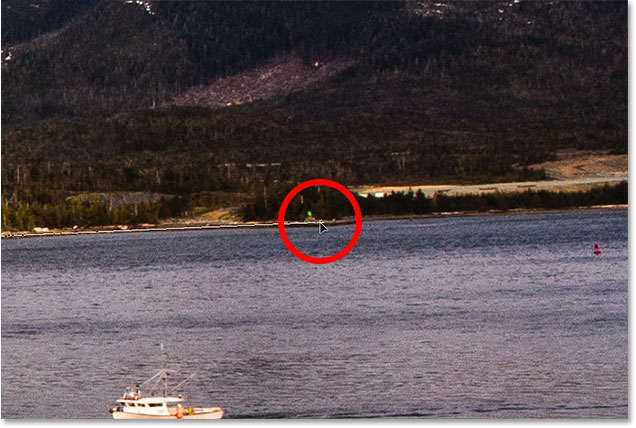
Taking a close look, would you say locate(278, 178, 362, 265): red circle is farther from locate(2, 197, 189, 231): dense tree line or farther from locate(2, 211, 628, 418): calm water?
locate(2, 197, 189, 231): dense tree line

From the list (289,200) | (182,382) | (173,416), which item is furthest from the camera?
(182,382)

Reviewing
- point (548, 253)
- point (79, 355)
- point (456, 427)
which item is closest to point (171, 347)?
point (79, 355)

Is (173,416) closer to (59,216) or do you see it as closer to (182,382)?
(182,382)

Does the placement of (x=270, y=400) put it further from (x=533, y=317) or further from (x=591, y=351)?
(x=533, y=317)

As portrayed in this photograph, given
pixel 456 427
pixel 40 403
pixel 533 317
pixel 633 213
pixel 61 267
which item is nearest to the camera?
pixel 456 427

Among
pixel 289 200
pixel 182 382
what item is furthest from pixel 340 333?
pixel 289 200

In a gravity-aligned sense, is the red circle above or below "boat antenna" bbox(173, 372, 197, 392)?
above

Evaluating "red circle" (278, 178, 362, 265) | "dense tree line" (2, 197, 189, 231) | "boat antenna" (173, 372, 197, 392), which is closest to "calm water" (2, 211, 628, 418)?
"boat antenna" (173, 372, 197, 392)

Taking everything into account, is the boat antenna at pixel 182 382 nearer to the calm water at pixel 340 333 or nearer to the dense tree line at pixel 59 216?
the calm water at pixel 340 333
